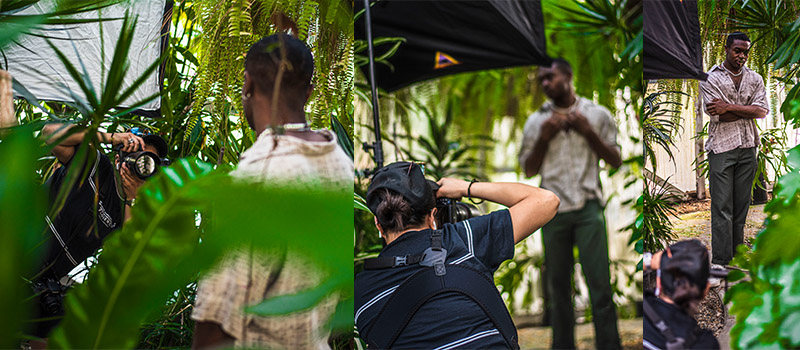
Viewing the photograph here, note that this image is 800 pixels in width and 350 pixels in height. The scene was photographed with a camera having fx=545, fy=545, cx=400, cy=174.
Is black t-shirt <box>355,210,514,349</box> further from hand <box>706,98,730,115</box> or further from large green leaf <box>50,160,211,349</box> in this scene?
large green leaf <box>50,160,211,349</box>

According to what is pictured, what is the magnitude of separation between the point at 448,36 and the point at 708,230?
689 millimetres

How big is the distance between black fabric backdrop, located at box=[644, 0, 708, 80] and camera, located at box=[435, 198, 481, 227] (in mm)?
477

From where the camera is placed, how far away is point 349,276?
28cm

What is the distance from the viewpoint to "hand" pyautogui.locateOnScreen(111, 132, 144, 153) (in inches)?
54.1

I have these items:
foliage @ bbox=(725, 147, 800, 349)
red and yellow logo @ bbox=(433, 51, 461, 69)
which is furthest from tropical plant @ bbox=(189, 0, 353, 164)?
foliage @ bbox=(725, 147, 800, 349)

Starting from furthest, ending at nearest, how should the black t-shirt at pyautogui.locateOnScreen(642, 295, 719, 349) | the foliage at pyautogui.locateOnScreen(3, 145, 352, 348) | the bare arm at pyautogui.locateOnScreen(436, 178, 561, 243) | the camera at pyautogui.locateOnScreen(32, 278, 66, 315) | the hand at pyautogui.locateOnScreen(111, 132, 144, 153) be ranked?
1. the hand at pyautogui.locateOnScreen(111, 132, 144, 153)
2. the camera at pyautogui.locateOnScreen(32, 278, 66, 315)
3. the bare arm at pyautogui.locateOnScreen(436, 178, 561, 243)
4. the black t-shirt at pyautogui.locateOnScreen(642, 295, 719, 349)
5. the foliage at pyautogui.locateOnScreen(3, 145, 352, 348)

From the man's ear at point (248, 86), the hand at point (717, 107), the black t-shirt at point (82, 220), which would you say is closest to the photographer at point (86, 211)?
the black t-shirt at point (82, 220)

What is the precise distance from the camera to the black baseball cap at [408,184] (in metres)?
1.27

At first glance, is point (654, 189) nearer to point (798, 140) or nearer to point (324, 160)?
point (798, 140)

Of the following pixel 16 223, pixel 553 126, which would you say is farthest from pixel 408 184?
pixel 16 223

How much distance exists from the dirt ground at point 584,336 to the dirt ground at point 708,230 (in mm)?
123

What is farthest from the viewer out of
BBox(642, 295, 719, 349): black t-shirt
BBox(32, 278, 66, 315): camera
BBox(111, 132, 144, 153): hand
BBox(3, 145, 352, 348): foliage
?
BBox(111, 132, 144, 153): hand

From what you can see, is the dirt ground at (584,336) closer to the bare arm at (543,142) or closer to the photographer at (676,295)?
the photographer at (676,295)

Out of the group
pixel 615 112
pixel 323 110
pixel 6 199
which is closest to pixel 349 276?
pixel 6 199
